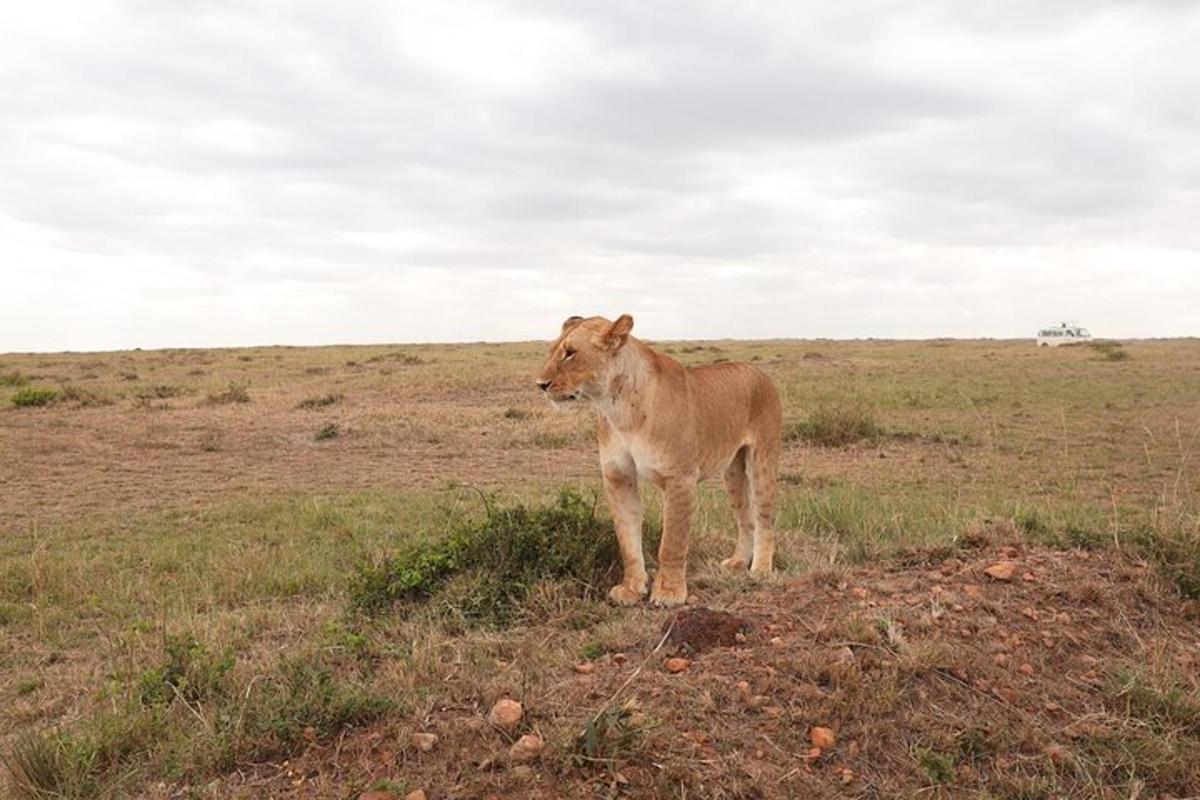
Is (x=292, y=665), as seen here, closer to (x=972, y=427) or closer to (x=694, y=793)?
(x=694, y=793)

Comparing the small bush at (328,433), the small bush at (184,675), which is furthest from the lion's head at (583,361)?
the small bush at (328,433)

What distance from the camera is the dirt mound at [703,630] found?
15.8 feet

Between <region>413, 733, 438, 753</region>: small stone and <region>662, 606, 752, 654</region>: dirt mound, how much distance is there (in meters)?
1.42

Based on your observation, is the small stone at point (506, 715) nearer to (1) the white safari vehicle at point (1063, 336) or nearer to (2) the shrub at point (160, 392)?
(2) the shrub at point (160, 392)

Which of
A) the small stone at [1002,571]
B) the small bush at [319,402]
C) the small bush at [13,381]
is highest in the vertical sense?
A: the small bush at [13,381]

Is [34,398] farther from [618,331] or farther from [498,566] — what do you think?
[618,331]

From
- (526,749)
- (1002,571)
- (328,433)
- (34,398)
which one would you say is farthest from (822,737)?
(34,398)

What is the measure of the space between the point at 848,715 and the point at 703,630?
953 mm

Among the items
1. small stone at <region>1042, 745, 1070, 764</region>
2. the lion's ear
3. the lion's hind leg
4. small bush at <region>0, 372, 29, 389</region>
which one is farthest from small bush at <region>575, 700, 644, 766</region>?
small bush at <region>0, 372, 29, 389</region>

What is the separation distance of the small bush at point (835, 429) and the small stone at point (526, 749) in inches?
552

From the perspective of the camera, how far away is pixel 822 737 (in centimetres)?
400

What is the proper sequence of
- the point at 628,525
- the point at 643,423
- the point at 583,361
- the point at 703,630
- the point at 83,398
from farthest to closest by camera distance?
1. the point at 83,398
2. the point at 628,525
3. the point at 643,423
4. the point at 583,361
5. the point at 703,630

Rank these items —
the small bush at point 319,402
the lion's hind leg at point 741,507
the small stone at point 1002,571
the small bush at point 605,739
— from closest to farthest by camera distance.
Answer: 1. the small bush at point 605,739
2. the small stone at point 1002,571
3. the lion's hind leg at point 741,507
4. the small bush at point 319,402

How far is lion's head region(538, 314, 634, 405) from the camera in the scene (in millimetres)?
5512
